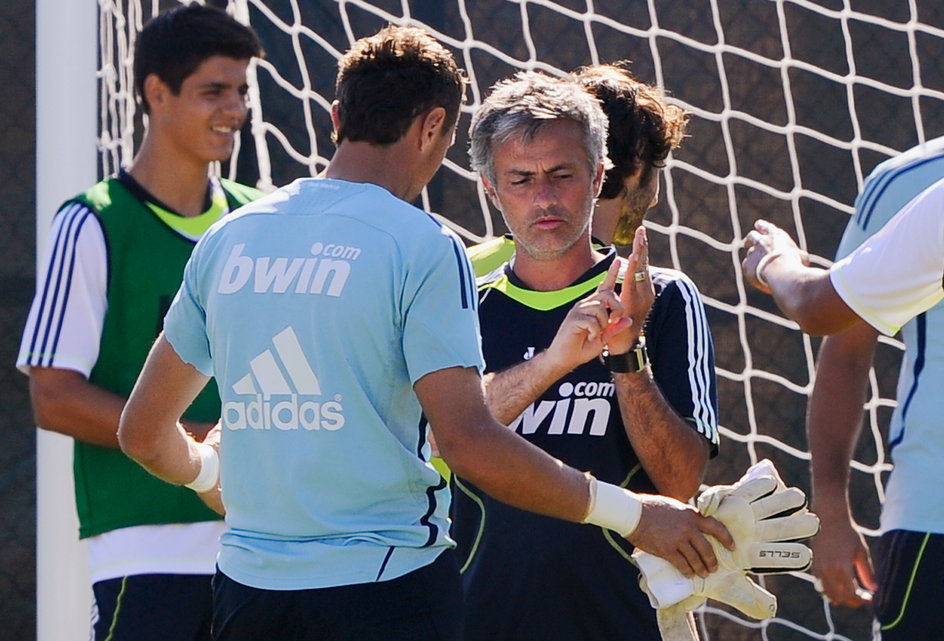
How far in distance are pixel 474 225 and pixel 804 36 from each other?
3.89ft

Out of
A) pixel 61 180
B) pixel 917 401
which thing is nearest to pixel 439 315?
pixel 917 401

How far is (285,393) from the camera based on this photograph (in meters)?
1.99

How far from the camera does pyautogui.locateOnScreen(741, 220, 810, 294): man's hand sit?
7.99ft

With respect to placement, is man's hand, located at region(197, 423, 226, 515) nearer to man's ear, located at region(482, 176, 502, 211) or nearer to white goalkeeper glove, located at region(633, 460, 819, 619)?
man's ear, located at region(482, 176, 502, 211)

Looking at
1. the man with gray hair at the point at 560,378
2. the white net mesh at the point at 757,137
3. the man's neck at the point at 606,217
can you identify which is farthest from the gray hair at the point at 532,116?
the white net mesh at the point at 757,137

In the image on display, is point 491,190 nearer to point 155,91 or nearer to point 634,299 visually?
point 634,299

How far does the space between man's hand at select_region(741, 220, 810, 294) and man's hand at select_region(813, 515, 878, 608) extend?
498mm

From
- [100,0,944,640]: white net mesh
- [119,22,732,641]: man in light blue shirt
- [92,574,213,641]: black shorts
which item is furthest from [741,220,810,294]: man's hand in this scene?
[100,0,944,640]: white net mesh

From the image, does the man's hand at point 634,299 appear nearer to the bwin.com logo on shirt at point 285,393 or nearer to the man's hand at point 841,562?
the bwin.com logo on shirt at point 285,393

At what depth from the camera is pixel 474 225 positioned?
461cm

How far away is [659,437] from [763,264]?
37 cm

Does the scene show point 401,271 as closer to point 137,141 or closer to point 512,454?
point 512,454

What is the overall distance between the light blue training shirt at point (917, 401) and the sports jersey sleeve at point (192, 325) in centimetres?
114

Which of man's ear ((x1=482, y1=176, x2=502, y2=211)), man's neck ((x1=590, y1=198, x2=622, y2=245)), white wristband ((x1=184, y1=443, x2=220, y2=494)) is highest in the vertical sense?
man's ear ((x1=482, y1=176, x2=502, y2=211))
